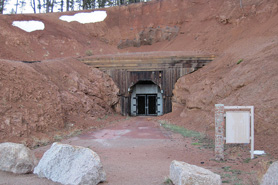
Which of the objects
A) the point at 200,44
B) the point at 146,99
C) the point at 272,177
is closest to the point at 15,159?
the point at 272,177

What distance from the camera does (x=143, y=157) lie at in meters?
9.23

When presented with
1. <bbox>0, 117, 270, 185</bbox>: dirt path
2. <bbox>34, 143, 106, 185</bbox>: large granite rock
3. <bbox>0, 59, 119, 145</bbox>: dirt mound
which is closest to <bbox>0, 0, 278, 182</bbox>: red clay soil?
<bbox>0, 59, 119, 145</bbox>: dirt mound

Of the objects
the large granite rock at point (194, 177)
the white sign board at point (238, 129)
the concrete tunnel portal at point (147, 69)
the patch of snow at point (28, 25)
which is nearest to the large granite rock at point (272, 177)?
the large granite rock at point (194, 177)

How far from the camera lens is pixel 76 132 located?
14.8 meters

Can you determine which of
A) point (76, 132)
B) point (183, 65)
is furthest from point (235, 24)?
point (76, 132)

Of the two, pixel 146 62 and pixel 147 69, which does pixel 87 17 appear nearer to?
pixel 146 62

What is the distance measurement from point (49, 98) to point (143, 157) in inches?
318

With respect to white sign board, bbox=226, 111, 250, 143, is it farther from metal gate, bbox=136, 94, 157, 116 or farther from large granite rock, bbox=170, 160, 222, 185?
metal gate, bbox=136, 94, 157, 116

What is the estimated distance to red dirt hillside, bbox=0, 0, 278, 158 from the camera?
43.6 ft

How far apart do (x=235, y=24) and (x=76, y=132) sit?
758 inches

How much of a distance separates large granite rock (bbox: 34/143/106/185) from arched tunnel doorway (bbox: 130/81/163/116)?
62.0 feet

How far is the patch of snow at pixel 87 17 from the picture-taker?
3531 cm

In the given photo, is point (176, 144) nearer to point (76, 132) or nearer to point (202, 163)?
point (202, 163)

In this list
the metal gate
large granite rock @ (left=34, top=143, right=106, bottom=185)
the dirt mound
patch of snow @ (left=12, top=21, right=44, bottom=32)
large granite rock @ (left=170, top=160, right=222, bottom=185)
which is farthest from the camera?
patch of snow @ (left=12, top=21, right=44, bottom=32)
